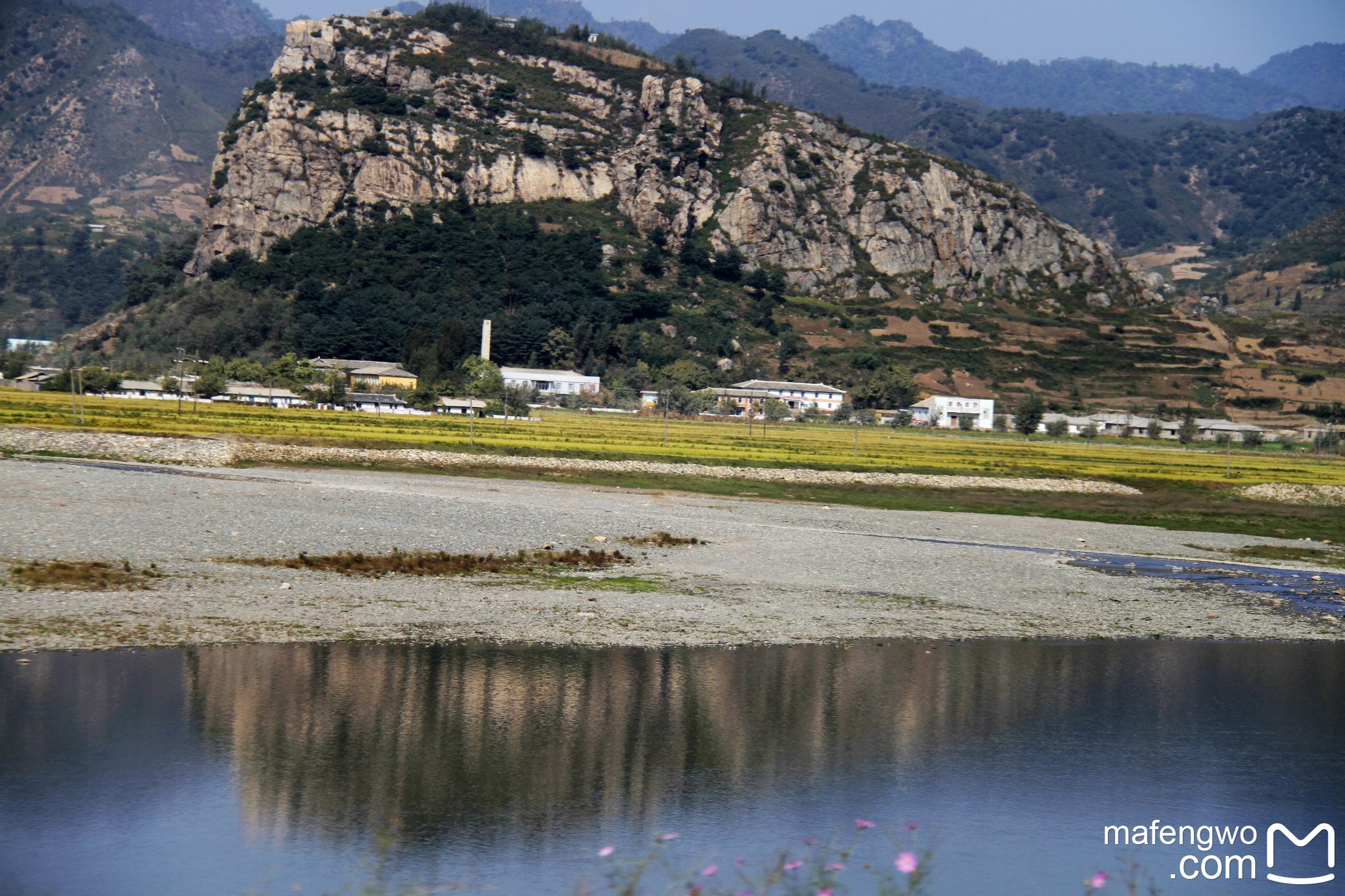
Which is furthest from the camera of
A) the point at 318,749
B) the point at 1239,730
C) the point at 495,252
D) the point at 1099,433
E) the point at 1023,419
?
the point at 495,252

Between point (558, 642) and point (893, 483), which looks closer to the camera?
point (558, 642)

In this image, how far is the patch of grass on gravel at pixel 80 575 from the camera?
21.8 meters

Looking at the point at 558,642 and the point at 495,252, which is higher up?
the point at 495,252

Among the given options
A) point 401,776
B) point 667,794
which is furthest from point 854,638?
point 401,776

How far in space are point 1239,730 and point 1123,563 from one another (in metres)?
21.2

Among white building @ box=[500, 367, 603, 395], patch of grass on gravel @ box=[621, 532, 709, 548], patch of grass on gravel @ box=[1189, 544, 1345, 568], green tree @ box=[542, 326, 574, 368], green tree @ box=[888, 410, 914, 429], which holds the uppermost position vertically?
green tree @ box=[542, 326, 574, 368]

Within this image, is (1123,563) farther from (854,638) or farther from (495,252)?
(495,252)

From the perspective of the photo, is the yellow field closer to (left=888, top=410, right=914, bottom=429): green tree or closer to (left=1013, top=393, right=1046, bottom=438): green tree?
(left=1013, top=393, right=1046, bottom=438): green tree

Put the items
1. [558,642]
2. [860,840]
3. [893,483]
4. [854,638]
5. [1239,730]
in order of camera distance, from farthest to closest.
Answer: [893,483] < [854,638] < [558,642] < [1239,730] < [860,840]

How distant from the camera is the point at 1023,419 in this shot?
139 m

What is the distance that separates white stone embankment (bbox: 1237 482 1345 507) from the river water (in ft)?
177

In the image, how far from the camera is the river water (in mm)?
11008

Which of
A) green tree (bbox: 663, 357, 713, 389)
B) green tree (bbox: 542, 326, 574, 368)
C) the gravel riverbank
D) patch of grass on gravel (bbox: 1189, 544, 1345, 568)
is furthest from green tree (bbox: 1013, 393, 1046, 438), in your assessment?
the gravel riverbank

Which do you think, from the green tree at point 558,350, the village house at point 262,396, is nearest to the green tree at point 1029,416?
the green tree at point 558,350
